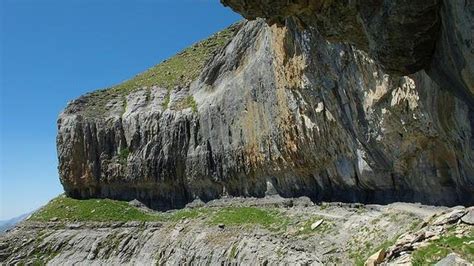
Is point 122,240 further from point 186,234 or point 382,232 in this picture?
point 382,232

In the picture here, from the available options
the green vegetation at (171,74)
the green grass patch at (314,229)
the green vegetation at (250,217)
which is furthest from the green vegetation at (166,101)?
the green grass patch at (314,229)

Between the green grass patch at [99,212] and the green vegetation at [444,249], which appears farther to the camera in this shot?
the green grass patch at [99,212]

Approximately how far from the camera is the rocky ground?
53.1ft

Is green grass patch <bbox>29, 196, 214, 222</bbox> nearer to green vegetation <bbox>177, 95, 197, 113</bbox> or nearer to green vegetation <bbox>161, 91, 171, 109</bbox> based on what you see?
green vegetation <bbox>177, 95, 197, 113</bbox>

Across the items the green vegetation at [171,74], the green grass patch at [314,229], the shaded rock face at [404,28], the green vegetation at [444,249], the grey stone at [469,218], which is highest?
the green vegetation at [171,74]

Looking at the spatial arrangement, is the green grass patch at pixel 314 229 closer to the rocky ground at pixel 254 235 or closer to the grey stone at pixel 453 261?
the rocky ground at pixel 254 235

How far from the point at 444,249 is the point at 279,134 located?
1050 inches

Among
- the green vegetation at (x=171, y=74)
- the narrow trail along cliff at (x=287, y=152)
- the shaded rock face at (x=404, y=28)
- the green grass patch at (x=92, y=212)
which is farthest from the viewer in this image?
the green vegetation at (x=171, y=74)

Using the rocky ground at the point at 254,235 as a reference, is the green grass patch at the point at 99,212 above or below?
above

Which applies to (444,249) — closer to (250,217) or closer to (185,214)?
(250,217)

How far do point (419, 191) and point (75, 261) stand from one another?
37997 mm

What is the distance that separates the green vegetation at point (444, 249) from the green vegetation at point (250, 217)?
64.0 feet

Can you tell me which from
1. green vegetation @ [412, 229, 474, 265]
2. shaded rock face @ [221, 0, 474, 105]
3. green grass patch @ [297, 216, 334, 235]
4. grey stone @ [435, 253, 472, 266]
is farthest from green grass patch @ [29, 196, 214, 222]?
grey stone @ [435, 253, 472, 266]

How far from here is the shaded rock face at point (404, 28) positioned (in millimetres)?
12609
